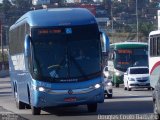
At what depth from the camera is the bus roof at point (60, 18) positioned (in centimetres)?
2472

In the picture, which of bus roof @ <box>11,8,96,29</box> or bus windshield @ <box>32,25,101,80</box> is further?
bus roof @ <box>11,8,96,29</box>

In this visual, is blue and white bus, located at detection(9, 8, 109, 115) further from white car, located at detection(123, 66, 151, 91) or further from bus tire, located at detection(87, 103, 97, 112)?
white car, located at detection(123, 66, 151, 91)

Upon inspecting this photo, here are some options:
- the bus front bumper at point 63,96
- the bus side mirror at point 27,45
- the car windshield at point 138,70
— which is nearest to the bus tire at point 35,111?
the bus front bumper at point 63,96

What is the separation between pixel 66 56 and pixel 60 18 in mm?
1490

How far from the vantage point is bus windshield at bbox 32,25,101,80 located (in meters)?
24.2

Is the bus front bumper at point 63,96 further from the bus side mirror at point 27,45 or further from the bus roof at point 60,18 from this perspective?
the bus roof at point 60,18

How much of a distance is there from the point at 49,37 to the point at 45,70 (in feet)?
3.90

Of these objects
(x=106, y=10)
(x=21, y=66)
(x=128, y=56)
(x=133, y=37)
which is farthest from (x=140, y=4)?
(x=21, y=66)

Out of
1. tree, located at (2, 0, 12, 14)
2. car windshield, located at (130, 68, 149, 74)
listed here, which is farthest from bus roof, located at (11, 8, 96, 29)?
tree, located at (2, 0, 12, 14)

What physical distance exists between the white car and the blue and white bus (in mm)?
22075

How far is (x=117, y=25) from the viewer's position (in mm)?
114188

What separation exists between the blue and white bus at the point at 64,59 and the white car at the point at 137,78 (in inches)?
869

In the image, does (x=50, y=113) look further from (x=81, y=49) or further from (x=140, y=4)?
(x=140, y=4)

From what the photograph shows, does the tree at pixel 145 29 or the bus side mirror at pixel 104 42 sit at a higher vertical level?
the bus side mirror at pixel 104 42
